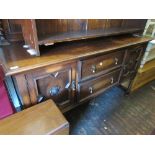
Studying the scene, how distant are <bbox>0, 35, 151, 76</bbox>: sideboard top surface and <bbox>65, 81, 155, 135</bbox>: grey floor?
0.84 meters

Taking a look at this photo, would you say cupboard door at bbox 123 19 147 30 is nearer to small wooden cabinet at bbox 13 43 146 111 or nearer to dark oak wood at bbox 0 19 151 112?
dark oak wood at bbox 0 19 151 112

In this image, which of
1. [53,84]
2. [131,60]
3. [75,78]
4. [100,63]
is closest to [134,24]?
[131,60]

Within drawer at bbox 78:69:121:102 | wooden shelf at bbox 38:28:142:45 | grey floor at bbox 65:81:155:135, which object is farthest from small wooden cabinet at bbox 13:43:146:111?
grey floor at bbox 65:81:155:135

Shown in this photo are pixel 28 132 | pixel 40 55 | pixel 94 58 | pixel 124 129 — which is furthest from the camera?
pixel 124 129

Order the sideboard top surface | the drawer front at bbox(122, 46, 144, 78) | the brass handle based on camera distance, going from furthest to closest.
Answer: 1. the drawer front at bbox(122, 46, 144, 78)
2. the brass handle
3. the sideboard top surface

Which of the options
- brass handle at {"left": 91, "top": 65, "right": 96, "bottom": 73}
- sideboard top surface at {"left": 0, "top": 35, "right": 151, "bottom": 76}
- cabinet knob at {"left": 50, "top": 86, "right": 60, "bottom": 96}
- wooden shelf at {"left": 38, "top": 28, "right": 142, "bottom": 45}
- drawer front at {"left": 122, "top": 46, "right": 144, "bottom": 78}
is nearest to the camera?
sideboard top surface at {"left": 0, "top": 35, "right": 151, "bottom": 76}

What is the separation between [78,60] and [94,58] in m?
0.16

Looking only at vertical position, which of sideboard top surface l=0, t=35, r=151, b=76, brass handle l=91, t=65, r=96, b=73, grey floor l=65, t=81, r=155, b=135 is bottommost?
grey floor l=65, t=81, r=155, b=135

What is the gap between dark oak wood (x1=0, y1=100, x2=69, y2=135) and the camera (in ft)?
2.44

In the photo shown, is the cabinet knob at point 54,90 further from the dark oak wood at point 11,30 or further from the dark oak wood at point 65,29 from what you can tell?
the dark oak wood at point 11,30

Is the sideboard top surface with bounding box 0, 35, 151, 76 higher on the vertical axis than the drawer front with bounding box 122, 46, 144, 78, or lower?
higher

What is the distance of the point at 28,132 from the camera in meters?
0.73
